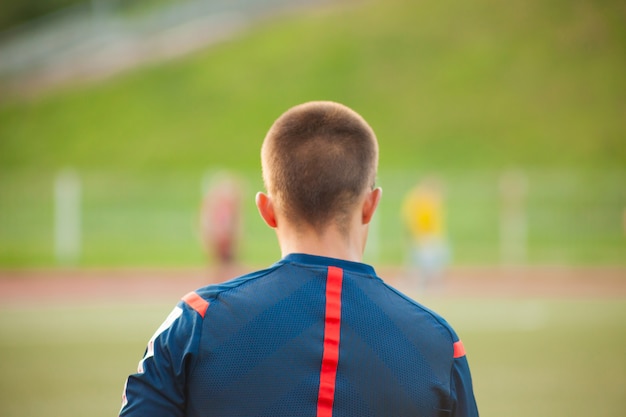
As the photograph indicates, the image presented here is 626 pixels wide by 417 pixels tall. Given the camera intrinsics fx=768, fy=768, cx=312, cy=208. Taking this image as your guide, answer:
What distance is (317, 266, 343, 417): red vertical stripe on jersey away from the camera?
5.73 ft

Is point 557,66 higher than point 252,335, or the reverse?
point 557,66

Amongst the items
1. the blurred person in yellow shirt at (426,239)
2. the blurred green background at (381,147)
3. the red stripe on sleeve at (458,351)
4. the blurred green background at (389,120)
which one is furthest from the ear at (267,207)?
the blurred green background at (389,120)

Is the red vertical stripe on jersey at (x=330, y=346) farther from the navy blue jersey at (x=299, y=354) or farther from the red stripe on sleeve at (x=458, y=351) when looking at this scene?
the red stripe on sleeve at (x=458, y=351)

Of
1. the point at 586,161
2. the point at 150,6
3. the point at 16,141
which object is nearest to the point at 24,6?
the point at 150,6

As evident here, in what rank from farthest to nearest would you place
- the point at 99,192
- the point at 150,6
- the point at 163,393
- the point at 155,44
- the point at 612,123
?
the point at 150,6, the point at 155,44, the point at 612,123, the point at 99,192, the point at 163,393

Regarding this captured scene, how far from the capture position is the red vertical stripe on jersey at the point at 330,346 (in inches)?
68.7

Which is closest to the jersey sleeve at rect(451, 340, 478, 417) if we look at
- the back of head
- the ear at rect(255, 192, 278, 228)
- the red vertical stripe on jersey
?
the red vertical stripe on jersey

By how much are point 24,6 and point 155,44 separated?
1156 cm

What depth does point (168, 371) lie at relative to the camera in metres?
1.74

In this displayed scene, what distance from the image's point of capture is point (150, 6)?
43.8m

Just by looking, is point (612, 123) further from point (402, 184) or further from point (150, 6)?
point (150, 6)

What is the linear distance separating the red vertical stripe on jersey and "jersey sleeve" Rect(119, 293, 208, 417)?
290 millimetres

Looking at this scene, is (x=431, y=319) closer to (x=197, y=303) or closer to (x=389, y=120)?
(x=197, y=303)

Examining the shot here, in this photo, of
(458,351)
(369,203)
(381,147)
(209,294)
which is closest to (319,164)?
(369,203)
